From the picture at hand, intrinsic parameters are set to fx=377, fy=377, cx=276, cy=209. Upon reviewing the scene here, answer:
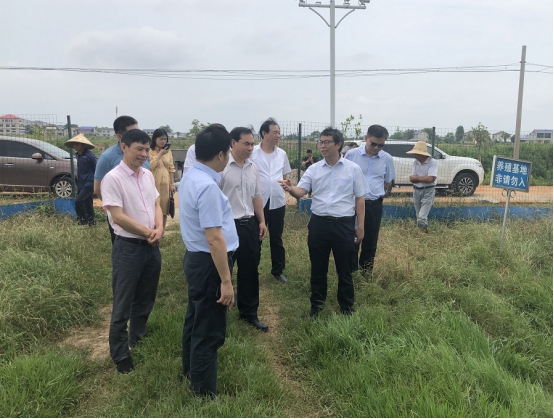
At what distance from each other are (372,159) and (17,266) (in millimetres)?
3811

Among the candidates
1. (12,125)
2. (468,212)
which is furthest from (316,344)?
(12,125)

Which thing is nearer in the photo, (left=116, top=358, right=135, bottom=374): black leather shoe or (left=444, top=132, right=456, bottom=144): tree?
(left=116, top=358, right=135, bottom=374): black leather shoe

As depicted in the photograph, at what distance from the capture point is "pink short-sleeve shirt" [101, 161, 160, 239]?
95.5 inches

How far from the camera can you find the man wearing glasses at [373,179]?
4027 millimetres

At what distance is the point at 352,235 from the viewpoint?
10.4 feet

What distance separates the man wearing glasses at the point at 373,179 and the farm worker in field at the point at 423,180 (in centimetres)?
176

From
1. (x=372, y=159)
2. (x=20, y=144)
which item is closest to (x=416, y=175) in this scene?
(x=372, y=159)

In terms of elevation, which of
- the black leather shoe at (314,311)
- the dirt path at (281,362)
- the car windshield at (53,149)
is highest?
the car windshield at (53,149)

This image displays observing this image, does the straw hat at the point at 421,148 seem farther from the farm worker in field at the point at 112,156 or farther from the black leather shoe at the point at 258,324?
the farm worker in field at the point at 112,156

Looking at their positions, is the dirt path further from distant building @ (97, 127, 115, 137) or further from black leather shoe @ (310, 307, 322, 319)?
distant building @ (97, 127, 115, 137)

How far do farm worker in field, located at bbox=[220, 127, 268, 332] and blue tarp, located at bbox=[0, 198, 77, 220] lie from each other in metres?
4.54

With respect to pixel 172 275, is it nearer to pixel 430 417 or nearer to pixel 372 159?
pixel 372 159

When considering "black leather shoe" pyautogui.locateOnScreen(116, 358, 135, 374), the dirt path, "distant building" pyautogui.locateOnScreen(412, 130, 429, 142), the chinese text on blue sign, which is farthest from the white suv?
"black leather shoe" pyautogui.locateOnScreen(116, 358, 135, 374)

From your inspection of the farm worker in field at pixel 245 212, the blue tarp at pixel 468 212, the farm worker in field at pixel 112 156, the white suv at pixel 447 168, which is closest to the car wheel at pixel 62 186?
the blue tarp at pixel 468 212
